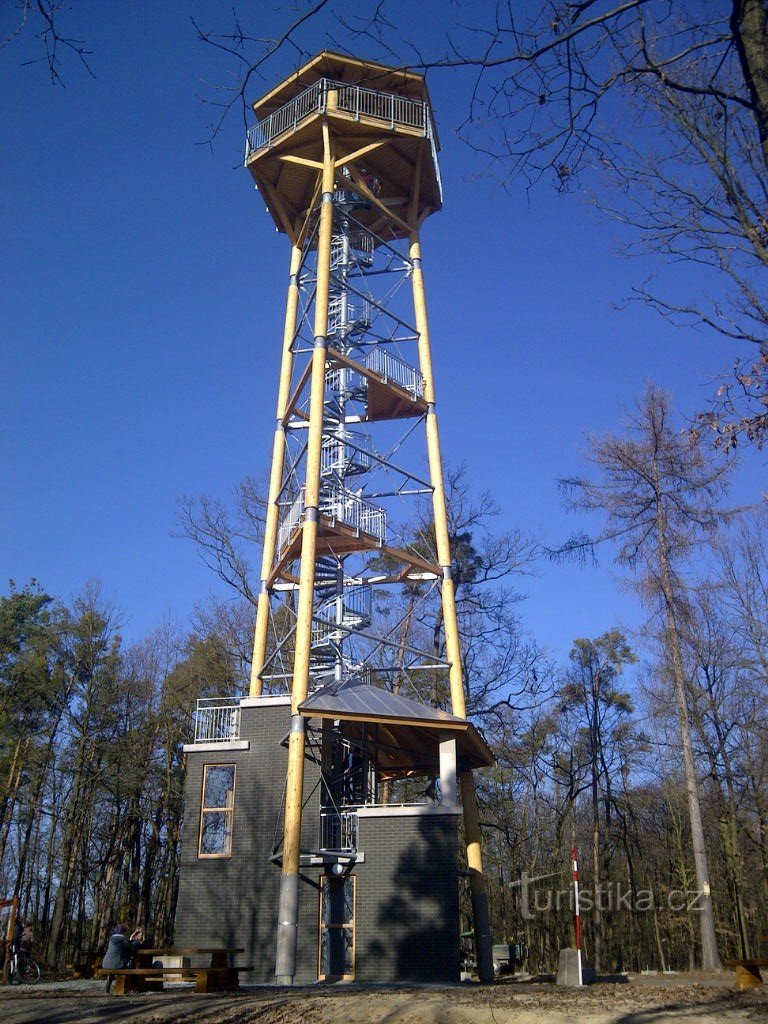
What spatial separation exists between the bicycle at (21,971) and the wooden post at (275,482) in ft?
20.0

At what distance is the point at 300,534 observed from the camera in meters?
18.8

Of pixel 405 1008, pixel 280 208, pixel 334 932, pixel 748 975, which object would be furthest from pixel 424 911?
pixel 280 208

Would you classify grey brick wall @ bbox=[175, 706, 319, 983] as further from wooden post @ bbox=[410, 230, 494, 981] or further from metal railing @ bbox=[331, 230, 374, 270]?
metal railing @ bbox=[331, 230, 374, 270]

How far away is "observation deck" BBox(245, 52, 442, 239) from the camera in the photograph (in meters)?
21.1

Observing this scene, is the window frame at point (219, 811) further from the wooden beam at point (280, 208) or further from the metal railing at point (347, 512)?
the wooden beam at point (280, 208)

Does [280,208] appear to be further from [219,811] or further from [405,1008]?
[405,1008]

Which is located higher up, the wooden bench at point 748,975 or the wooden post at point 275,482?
the wooden post at point 275,482

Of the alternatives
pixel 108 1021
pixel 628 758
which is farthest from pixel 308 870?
pixel 628 758

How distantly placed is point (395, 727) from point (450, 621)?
7.93ft

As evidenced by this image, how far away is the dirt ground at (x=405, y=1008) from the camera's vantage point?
25.7ft

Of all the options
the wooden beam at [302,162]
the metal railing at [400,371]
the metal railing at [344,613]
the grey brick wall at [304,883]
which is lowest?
the grey brick wall at [304,883]

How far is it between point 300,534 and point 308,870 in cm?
628

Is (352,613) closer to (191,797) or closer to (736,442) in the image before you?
(191,797)

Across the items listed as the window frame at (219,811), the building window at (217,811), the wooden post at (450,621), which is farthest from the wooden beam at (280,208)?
the building window at (217,811)
